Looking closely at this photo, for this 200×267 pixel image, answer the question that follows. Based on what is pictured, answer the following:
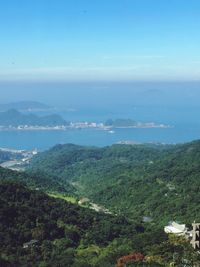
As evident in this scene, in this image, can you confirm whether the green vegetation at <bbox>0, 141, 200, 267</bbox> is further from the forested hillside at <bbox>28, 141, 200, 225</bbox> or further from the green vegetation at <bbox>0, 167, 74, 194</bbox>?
the forested hillside at <bbox>28, 141, 200, 225</bbox>

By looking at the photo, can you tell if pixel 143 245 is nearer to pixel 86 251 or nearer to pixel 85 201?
pixel 86 251

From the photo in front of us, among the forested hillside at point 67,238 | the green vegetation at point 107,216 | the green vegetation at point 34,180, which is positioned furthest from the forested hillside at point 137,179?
the forested hillside at point 67,238

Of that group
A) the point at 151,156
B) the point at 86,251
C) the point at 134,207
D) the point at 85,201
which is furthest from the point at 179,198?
the point at 151,156

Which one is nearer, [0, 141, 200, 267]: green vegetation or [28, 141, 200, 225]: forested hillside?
[0, 141, 200, 267]: green vegetation

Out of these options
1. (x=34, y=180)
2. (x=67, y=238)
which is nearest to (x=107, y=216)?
(x=67, y=238)

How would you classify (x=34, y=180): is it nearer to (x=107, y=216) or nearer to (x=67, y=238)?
(x=107, y=216)

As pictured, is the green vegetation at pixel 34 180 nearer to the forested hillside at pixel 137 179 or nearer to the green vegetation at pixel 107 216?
the green vegetation at pixel 107 216

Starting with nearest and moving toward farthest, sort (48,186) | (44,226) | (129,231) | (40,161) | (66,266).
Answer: (66,266)
(44,226)
(129,231)
(48,186)
(40,161)

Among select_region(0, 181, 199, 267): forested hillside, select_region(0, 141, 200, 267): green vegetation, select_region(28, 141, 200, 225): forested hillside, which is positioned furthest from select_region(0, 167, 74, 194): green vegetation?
select_region(0, 181, 199, 267): forested hillside
